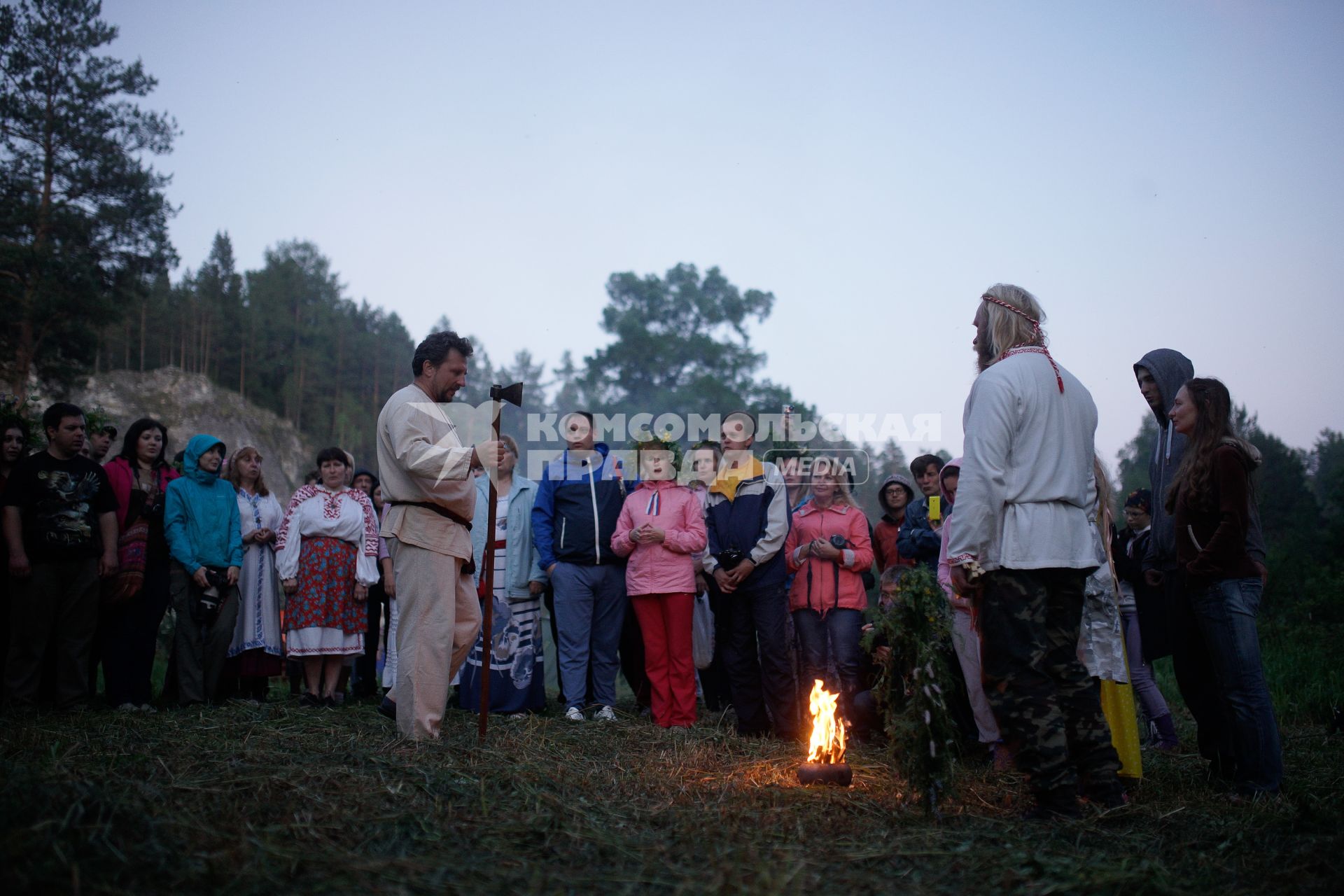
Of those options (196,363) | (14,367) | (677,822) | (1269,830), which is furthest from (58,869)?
(196,363)

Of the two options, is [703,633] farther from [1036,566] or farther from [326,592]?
[1036,566]

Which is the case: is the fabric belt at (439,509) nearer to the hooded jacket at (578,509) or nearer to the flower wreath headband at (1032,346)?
the hooded jacket at (578,509)

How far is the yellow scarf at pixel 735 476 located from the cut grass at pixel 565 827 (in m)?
2.21

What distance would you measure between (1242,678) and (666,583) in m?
3.59

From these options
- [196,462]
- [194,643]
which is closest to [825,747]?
[194,643]

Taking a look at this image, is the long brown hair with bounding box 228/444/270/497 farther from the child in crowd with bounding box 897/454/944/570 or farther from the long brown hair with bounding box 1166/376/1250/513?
the long brown hair with bounding box 1166/376/1250/513

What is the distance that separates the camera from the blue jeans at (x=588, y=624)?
6867 mm

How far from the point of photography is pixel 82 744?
4.70 meters

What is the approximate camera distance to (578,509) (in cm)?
698

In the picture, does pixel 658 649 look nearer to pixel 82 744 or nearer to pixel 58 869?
pixel 82 744

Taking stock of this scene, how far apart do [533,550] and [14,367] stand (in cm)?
1929

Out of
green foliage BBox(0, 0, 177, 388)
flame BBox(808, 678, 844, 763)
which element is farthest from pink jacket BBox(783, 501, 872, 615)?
green foliage BBox(0, 0, 177, 388)

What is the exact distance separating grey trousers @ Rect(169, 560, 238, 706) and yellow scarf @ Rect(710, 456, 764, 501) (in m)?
3.91

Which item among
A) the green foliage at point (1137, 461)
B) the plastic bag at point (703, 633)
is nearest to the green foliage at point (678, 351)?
the green foliage at point (1137, 461)
